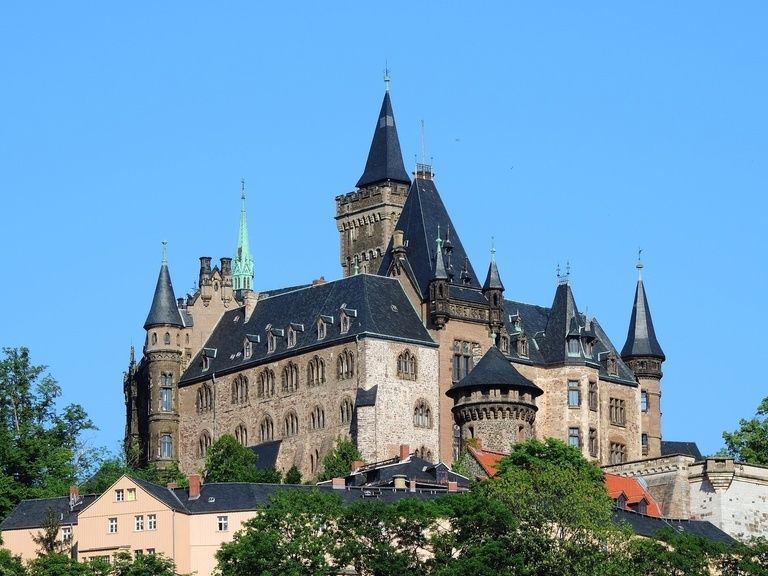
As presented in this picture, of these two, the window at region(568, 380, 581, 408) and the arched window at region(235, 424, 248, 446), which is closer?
the arched window at region(235, 424, 248, 446)

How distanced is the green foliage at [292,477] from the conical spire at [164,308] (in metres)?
18.8

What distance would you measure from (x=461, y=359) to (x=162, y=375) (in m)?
18.8

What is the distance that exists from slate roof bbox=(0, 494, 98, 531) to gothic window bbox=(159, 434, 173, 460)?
2492cm

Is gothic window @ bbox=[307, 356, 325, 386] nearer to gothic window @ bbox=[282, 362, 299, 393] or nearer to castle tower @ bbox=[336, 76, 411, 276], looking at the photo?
gothic window @ bbox=[282, 362, 299, 393]

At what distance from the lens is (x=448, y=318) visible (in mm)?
147250

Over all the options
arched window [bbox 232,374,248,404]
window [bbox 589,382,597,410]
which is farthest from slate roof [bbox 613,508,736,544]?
arched window [bbox 232,374,248,404]

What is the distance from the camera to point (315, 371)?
146875 millimetres

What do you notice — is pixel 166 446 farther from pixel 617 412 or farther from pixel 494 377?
pixel 617 412

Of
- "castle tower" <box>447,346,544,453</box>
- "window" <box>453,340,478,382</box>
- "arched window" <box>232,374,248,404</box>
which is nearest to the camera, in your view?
"castle tower" <box>447,346,544,453</box>

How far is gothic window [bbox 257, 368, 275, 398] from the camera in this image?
149875mm

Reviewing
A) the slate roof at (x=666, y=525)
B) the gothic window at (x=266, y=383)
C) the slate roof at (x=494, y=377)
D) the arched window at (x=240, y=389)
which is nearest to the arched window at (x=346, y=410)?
the slate roof at (x=494, y=377)

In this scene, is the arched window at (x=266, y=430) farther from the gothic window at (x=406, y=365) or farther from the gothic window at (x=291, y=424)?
the gothic window at (x=406, y=365)

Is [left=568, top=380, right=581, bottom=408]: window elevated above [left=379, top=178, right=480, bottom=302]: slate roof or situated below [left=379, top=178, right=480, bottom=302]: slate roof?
below

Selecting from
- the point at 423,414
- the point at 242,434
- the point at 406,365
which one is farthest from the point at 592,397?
the point at 242,434
